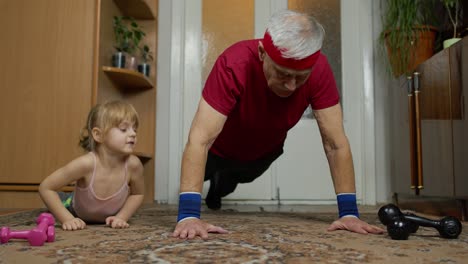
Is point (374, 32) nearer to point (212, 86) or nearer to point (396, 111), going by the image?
point (396, 111)

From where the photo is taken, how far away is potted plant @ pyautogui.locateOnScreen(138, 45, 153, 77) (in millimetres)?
2723

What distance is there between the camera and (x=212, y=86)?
4.20ft

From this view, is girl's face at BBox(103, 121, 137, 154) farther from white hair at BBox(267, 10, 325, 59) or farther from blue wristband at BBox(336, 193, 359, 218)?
blue wristband at BBox(336, 193, 359, 218)

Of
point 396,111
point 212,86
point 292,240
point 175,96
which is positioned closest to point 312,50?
point 212,86

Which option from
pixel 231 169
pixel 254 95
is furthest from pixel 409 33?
pixel 254 95

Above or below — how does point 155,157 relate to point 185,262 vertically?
above

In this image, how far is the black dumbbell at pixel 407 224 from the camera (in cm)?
109

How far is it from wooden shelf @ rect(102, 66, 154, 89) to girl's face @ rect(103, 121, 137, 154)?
92cm

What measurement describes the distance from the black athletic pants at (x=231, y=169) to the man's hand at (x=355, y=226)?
69 centimetres

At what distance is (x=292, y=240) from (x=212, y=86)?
484 millimetres

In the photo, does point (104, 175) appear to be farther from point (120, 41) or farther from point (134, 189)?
point (120, 41)

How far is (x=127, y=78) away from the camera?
254 cm

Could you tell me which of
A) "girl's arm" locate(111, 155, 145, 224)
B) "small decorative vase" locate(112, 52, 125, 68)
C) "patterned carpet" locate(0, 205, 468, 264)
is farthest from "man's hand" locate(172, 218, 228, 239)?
"small decorative vase" locate(112, 52, 125, 68)

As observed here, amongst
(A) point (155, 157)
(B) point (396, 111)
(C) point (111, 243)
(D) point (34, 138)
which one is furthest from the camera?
(A) point (155, 157)
